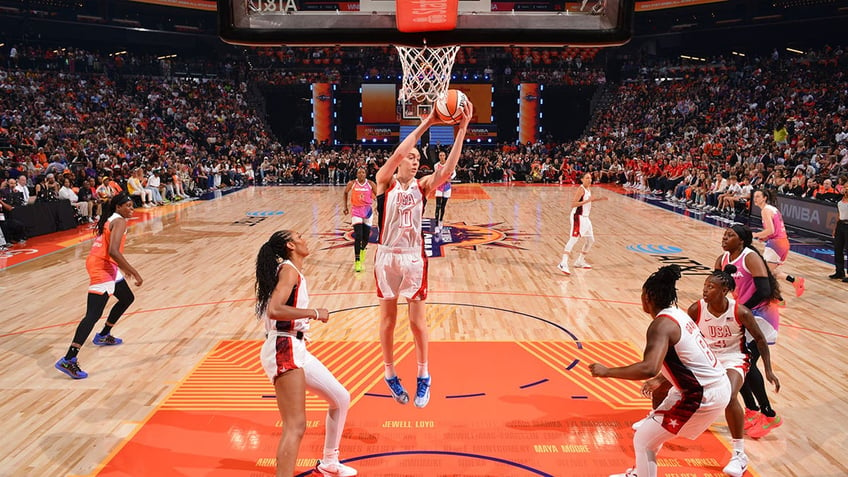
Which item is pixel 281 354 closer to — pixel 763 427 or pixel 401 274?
pixel 401 274

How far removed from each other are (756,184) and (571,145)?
15374 millimetres

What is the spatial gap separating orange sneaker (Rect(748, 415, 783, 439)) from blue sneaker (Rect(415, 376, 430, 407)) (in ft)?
7.89

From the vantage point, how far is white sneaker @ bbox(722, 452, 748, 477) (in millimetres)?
4113

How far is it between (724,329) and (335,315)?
15.9 ft

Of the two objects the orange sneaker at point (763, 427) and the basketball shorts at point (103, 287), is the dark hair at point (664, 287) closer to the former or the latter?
the orange sneaker at point (763, 427)

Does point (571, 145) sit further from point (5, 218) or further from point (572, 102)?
point (5, 218)

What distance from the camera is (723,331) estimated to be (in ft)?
14.1

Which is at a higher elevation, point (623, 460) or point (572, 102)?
point (572, 102)

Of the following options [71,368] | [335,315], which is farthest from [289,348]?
[335,315]

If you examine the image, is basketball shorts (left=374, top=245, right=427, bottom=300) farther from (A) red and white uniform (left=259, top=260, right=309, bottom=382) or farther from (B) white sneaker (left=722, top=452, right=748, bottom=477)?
(B) white sneaker (left=722, top=452, right=748, bottom=477)

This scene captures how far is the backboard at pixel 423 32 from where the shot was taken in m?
6.02

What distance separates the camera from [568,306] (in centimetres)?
844

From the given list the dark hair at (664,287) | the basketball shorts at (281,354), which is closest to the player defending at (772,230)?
the dark hair at (664,287)

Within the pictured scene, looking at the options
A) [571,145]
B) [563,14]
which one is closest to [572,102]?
[571,145]
